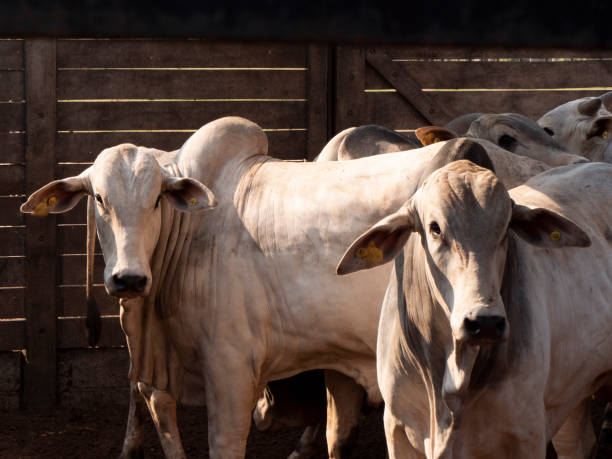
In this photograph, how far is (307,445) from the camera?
5.14m

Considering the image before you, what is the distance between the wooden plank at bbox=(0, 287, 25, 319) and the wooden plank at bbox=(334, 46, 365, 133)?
2250mm

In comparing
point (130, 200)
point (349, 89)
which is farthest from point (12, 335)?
point (349, 89)

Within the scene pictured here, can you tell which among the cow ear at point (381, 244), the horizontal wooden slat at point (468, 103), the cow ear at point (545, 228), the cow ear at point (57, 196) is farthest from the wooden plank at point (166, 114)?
the cow ear at point (545, 228)

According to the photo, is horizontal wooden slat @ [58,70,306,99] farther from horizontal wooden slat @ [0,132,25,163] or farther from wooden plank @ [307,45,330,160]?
horizontal wooden slat @ [0,132,25,163]

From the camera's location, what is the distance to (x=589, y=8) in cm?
80

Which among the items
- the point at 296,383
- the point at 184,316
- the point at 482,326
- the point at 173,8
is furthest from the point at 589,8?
the point at 296,383

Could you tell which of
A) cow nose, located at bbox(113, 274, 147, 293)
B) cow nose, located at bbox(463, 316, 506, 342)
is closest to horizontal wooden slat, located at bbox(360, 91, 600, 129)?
cow nose, located at bbox(113, 274, 147, 293)

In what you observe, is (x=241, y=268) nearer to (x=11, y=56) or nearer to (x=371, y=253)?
(x=371, y=253)

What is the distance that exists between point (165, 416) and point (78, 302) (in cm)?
177

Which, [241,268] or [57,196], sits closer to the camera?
[241,268]

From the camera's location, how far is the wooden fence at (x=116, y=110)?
594 cm

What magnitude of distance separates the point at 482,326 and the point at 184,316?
198cm

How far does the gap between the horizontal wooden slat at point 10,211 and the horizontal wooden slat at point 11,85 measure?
616mm

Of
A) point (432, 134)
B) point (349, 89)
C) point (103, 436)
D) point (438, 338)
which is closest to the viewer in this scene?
point (438, 338)
